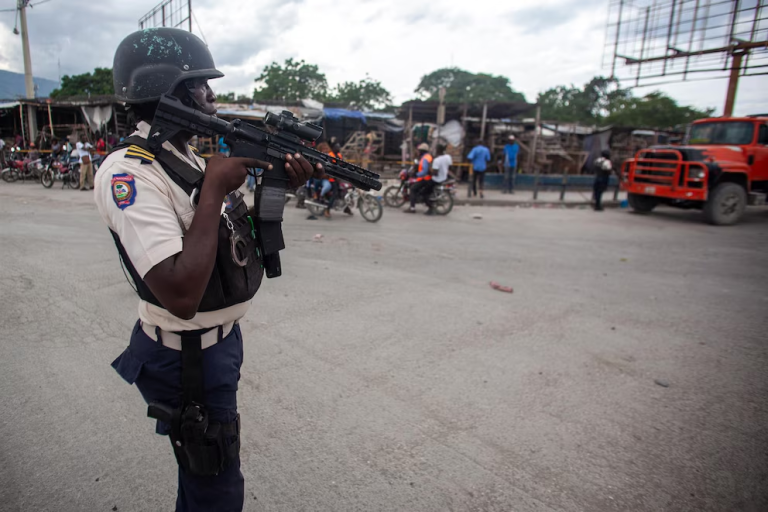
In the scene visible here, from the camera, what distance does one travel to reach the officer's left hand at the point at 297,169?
1.74 m

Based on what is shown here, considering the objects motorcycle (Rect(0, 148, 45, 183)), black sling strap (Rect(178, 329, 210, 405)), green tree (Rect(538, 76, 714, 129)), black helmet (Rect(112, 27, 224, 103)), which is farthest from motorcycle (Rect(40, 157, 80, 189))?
green tree (Rect(538, 76, 714, 129))

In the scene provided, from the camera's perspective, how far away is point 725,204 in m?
10.4

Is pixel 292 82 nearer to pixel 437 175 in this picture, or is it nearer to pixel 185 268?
pixel 437 175

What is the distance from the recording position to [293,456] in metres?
2.32

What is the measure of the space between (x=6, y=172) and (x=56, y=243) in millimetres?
11789

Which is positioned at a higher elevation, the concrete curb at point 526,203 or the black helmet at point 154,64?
the black helmet at point 154,64

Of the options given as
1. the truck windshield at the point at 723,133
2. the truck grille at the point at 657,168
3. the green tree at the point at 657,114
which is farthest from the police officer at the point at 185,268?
the green tree at the point at 657,114

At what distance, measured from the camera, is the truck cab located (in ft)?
33.7

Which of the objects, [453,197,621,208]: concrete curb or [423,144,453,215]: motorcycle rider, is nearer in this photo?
[423,144,453,215]: motorcycle rider

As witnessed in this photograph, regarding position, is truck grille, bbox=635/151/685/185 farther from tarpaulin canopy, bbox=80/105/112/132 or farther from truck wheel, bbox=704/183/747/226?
tarpaulin canopy, bbox=80/105/112/132

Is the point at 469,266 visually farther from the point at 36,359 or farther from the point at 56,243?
the point at 56,243

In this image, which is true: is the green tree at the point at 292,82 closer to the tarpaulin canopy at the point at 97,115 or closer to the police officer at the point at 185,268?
the tarpaulin canopy at the point at 97,115

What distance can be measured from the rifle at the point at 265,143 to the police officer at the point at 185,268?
8cm

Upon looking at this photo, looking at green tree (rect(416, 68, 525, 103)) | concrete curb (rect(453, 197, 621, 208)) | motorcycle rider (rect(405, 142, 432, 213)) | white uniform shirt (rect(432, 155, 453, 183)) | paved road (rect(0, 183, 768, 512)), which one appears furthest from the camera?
green tree (rect(416, 68, 525, 103))
